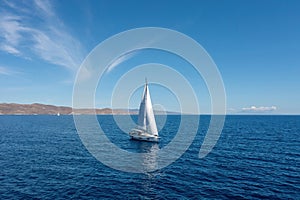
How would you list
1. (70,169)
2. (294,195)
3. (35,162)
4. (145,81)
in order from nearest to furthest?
(294,195)
(70,169)
(35,162)
(145,81)

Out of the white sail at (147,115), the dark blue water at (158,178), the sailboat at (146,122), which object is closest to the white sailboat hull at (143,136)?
the sailboat at (146,122)

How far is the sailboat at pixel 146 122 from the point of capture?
86.1 m

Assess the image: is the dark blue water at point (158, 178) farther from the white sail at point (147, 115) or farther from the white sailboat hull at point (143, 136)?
the white sail at point (147, 115)

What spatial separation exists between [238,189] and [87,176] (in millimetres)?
28939

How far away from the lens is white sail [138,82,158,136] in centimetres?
8656

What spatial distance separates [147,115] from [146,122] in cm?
313

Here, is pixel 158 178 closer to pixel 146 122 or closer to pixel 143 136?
pixel 143 136

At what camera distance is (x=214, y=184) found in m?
39.5

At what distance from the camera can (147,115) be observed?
3430 inches

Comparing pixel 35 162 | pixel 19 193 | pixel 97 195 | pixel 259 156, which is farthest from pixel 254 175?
pixel 35 162

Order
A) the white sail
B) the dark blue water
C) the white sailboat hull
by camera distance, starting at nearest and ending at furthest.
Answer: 1. the dark blue water
2. the white sailboat hull
3. the white sail

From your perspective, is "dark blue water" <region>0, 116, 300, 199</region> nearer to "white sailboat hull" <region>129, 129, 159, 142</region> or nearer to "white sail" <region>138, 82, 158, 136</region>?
"white sailboat hull" <region>129, 129, 159, 142</region>

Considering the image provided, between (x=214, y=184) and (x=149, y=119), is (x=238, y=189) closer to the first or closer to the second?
(x=214, y=184)

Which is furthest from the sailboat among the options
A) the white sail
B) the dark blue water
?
the dark blue water
